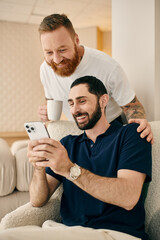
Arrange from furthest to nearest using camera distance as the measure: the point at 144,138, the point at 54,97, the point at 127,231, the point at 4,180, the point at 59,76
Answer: the point at 4,180 → the point at 54,97 → the point at 59,76 → the point at 144,138 → the point at 127,231

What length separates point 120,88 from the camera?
5.22 feet

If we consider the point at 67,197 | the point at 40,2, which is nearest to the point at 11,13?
the point at 40,2

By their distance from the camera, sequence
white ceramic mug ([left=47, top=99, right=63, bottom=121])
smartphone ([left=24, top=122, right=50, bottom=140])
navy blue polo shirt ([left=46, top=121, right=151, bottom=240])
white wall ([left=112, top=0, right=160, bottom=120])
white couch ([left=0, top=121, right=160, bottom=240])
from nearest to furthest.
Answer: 1. smartphone ([left=24, top=122, right=50, bottom=140])
2. navy blue polo shirt ([left=46, top=121, right=151, bottom=240])
3. white couch ([left=0, top=121, right=160, bottom=240])
4. white ceramic mug ([left=47, top=99, right=63, bottom=121])
5. white wall ([left=112, top=0, right=160, bottom=120])

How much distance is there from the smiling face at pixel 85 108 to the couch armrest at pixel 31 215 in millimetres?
432

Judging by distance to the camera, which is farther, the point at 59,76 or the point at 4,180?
the point at 4,180

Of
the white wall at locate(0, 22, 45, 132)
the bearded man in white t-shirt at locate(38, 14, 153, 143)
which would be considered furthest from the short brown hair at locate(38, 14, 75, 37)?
the white wall at locate(0, 22, 45, 132)

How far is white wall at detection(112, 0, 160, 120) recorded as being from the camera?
174cm

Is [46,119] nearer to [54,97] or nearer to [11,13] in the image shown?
[54,97]

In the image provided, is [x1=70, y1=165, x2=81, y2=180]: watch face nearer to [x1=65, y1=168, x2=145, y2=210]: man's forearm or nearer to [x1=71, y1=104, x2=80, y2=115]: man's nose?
[x1=65, y1=168, x2=145, y2=210]: man's forearm

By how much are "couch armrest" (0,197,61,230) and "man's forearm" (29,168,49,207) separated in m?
0.04

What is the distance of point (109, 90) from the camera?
163 cm

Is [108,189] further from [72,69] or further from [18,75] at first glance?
[18,75]

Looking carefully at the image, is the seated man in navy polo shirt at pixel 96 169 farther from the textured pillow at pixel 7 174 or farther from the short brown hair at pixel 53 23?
the textured pillow at pixel 7 174

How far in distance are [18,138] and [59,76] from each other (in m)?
3.90
